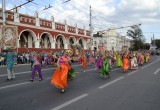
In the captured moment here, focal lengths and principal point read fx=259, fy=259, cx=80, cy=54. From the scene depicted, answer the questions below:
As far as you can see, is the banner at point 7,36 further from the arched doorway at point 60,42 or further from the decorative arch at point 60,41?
the arched doorway at point 60,42

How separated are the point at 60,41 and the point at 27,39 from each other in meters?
11.7

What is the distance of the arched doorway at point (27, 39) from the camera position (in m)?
40.7

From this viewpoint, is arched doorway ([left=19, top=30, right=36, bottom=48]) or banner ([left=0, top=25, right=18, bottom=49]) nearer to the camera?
banner ([left=0, top=25, right=18, bottom=49])

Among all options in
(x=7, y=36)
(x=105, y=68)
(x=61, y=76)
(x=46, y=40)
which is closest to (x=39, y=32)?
(x=46, y=40)

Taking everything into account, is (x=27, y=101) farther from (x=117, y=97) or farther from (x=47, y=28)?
(x=47, y=28)

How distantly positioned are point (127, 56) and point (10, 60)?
901 centimetres

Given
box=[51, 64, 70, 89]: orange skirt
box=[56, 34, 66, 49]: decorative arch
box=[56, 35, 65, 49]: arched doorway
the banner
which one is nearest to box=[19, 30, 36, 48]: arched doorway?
box=[56, 34, 66, 49]: decorative arch

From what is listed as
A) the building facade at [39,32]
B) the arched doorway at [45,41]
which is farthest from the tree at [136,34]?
the arched doorway at [45,41]

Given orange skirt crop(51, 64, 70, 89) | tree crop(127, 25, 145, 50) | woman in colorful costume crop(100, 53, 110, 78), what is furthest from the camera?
tree crop(127, 25, 145, 50)

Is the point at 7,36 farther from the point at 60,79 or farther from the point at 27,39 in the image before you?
the point at 60,79

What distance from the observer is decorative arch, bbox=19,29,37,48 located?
40.6m

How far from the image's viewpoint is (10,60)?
13859 millimetres

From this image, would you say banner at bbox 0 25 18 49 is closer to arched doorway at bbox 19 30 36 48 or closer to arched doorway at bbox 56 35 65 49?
arched doorway at bbox 19 30 36 48

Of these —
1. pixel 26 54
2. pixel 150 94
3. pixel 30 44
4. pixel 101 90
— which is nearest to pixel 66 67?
pixel 101 90
